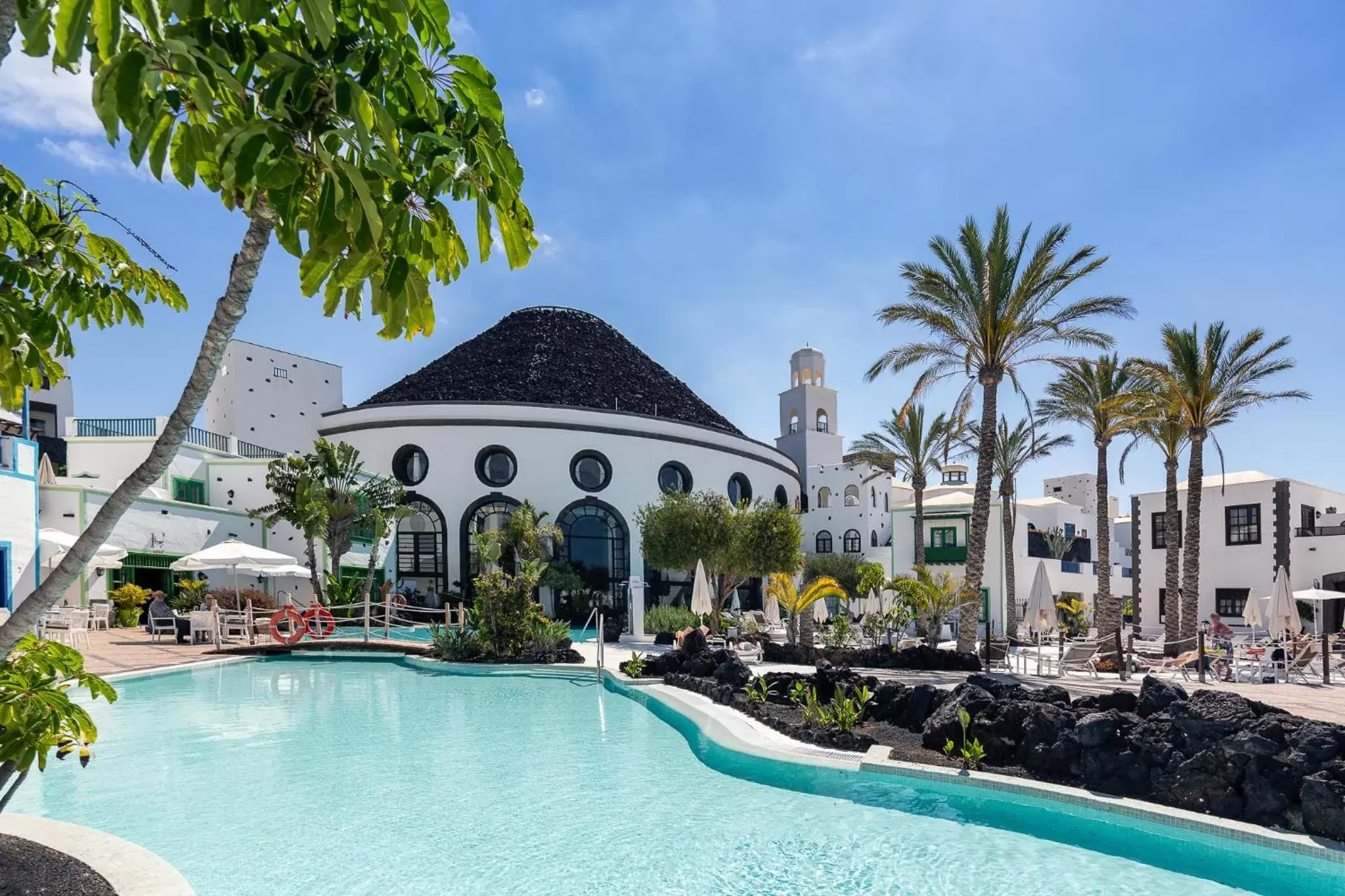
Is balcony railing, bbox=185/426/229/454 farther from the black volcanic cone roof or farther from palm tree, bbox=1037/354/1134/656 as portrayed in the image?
palm tree, bbox=1037/354/1134/656

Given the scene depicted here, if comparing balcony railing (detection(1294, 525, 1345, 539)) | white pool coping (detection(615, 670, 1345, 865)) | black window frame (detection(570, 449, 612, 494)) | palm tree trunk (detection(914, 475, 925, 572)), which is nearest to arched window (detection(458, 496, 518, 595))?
black window frame (detection(570, 449, 612, 494))

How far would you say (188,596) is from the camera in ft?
76.2

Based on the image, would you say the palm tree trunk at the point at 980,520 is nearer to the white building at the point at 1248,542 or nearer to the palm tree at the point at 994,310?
the palm tree at the point at 994,310

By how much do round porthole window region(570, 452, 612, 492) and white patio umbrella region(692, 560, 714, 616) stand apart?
15.2 meters

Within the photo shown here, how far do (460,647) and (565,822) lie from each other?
11.5 m

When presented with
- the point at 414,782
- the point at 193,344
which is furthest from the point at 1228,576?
the point at 193,344

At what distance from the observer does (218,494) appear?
29.1m

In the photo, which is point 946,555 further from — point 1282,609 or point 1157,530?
point 1282,609

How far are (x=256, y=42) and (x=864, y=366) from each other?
19183 mm

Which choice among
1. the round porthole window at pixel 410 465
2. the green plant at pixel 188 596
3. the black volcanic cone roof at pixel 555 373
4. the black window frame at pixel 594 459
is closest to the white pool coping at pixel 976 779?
the green plant at pixel 188 596

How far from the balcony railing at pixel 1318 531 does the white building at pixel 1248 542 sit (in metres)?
0.02

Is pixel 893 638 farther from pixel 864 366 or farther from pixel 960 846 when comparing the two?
pixel 960 846

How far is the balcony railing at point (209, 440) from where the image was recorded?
98.7 ft

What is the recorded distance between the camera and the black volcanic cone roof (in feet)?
128
